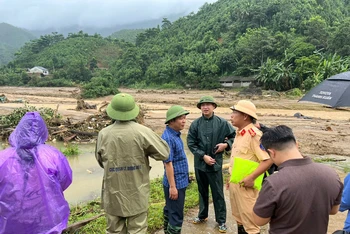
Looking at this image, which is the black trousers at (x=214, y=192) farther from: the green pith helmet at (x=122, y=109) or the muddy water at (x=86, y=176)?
the muddy water at (x=86, y=176)

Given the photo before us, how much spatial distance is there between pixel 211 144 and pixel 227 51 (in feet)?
137

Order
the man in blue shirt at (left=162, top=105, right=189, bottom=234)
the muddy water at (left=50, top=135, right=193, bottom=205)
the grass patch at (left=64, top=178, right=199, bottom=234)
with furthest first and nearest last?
the muddy water at (left=50, top=135, right=193, bottom=205) → the grass patch at (left=64, top=178, right=199, bottom=234) → the man in blue shirt at (left=162, top=105, right=189, bottom=234)

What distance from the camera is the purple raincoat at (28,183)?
2.46 m

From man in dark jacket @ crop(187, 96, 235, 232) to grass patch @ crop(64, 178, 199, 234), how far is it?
0.87 m

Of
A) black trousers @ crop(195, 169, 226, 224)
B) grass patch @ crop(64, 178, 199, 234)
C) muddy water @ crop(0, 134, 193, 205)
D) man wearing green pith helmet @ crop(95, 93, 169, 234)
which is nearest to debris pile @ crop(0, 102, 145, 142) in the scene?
muddy water @ crop(0, 134, 193, 205)

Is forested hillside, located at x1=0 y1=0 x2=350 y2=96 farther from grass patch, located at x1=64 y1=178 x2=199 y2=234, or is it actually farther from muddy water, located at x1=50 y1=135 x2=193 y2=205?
grass patch, located at x1=64 y1=178 x2=199 y2=234

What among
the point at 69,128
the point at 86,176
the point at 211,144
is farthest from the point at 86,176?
the point at 69,128

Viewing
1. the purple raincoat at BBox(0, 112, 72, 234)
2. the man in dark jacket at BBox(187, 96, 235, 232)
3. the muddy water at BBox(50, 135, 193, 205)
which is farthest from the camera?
the muddy water at BBox(50, 135, 193, 205)

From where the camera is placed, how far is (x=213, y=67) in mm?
41094

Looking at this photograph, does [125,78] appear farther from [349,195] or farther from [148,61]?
[349,195]

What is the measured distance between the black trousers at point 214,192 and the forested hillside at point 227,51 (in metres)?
25.7

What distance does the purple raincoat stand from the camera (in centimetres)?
246

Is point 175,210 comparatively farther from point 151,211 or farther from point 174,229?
point 151,211

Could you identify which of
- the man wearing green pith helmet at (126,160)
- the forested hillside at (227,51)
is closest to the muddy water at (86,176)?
the man wearing green pith helmet at (126,160)
